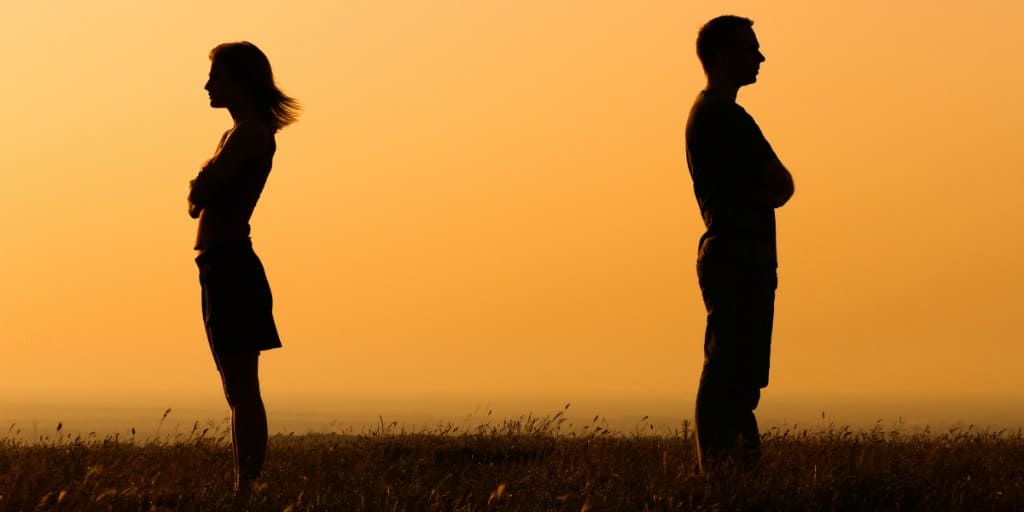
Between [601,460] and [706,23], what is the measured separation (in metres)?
3.15

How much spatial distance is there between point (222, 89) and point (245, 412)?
72.4 inches

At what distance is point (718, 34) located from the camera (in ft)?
27.4

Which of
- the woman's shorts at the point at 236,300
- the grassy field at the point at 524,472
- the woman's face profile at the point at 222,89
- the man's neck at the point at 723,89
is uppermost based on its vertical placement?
the man's neck at the point at 723,89

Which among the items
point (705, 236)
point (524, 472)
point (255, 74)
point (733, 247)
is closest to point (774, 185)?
point (733, 247)

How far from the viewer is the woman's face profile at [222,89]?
7.64 meters

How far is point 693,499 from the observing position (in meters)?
7.39

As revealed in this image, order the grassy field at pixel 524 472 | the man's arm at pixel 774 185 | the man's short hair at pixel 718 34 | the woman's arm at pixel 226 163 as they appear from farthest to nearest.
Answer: the man's short hair at pixel 718 34 → the man's arm at pixel 774 185 → the woman's arm at pixel 226 163 → the grassy field at pixel 524 472

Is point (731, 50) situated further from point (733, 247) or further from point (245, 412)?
point (245, 412)

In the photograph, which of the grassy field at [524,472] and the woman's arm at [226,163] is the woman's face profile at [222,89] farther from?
the grassy field at [524,472]

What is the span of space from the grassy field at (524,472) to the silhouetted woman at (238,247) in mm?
482

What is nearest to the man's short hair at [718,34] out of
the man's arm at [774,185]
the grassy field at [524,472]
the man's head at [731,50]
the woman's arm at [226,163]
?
the man's head at [731,50]

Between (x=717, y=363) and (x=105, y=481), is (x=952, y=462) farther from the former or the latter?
(x=105, y=481)

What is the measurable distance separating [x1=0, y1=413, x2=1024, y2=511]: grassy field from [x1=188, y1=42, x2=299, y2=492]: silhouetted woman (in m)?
0.48

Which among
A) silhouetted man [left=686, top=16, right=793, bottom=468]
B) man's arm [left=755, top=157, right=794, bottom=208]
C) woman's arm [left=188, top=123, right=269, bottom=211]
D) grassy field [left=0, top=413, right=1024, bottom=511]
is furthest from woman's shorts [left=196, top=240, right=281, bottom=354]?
man's arm [left=755, top=157, right=794, bottom=208]
